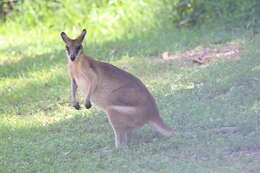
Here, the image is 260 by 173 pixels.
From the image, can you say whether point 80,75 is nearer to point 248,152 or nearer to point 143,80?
point 248,152

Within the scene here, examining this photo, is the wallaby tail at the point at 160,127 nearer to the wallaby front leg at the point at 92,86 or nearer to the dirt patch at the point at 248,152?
the wallaby front leg at the point at 92,86

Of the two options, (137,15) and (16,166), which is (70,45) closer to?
(16,166)

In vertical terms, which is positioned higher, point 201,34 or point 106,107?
point 201,34

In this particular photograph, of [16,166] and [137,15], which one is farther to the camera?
[137,15]

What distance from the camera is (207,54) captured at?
959 cm

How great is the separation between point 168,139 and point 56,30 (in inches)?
234

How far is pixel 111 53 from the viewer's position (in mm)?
10141

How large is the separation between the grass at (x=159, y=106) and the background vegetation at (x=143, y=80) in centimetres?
1

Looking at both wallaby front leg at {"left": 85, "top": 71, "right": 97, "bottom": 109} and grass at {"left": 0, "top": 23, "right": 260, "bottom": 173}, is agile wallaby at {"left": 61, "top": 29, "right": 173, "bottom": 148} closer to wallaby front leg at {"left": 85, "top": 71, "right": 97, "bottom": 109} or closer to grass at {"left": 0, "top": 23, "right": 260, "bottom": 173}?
wallaby front leg at {"left": 85, "top": 71, "right": 97, "bottom": 109}

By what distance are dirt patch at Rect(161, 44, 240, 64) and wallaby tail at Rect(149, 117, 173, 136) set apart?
2.87 metres

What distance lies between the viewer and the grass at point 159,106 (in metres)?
5.98

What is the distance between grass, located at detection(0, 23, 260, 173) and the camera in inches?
236

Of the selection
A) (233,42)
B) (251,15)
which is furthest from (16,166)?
(251,15)

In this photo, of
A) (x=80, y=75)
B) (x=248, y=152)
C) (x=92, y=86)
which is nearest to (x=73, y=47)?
(x=80, y=75)
